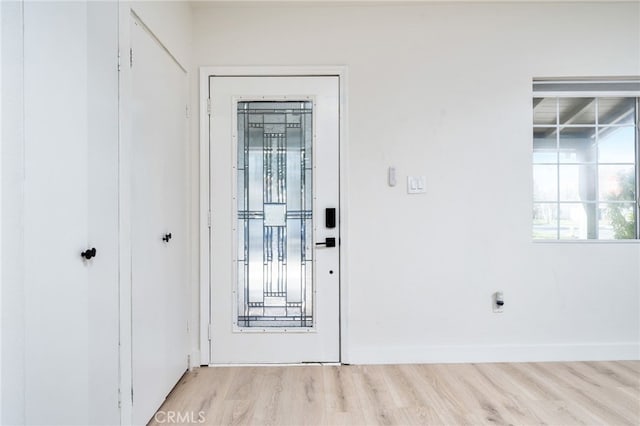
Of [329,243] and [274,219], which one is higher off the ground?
[274,219]

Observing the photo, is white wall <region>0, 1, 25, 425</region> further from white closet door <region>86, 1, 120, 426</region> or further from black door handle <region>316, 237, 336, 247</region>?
black door handle <region>316, 237, 336, 247</region>

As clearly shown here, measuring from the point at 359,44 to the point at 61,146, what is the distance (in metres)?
2.03

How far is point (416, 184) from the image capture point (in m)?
2.49

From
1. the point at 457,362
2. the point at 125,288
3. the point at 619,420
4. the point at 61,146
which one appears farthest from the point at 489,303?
the point at 61,146

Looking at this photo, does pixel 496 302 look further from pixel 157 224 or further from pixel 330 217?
pixel 157 224

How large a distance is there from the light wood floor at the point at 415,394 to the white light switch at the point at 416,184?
1.28m

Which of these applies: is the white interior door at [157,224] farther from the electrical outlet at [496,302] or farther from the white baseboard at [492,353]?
the electrical outlet at [496,302]

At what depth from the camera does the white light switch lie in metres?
2.49

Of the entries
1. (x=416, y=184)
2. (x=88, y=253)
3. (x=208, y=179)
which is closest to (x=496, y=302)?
(x=416, y=184)

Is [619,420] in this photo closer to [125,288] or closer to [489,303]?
[489,303]

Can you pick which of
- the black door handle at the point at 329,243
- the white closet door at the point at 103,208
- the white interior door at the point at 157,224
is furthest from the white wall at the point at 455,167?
the white closet door at the point at 103,208

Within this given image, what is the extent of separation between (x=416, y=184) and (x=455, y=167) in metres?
0.33

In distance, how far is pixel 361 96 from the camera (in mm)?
2471

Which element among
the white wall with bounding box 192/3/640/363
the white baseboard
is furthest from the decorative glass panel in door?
the white baseboard
